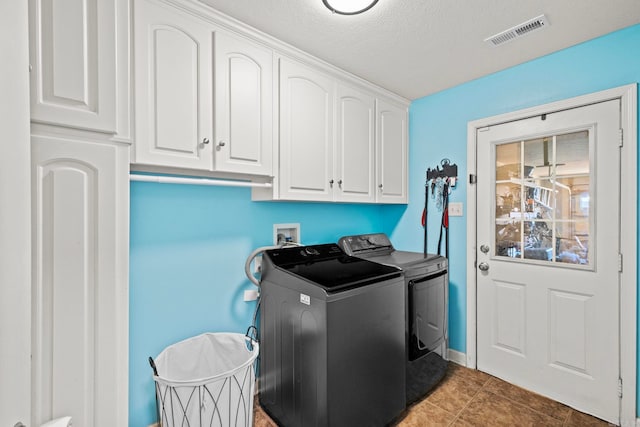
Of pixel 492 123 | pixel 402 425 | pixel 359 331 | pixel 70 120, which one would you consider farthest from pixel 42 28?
pixel 492 123

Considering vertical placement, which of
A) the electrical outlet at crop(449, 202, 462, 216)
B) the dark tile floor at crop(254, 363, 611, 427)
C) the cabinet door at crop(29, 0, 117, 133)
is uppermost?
the cabinet door at crop(29, 0, 117, 133)

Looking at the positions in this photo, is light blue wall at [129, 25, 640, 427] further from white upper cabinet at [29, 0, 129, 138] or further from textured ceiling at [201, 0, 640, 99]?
white upper cabinet at [29, 0, 129, 138]

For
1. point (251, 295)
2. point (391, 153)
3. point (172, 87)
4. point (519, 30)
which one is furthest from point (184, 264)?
point (519, 30)

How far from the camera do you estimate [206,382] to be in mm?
1314

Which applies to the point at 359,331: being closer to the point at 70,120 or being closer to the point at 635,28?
the point at 70,120

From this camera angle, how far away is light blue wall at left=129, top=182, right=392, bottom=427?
1.57 meters

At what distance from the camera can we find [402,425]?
1.75 meters

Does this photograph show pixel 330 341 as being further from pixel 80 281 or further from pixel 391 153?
pixel 391 153

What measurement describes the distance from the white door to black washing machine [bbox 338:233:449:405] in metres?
0.45

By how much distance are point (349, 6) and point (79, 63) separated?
1199 millimetres

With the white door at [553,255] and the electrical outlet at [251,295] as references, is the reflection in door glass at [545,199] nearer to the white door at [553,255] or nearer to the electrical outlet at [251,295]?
the white door at [553,255]

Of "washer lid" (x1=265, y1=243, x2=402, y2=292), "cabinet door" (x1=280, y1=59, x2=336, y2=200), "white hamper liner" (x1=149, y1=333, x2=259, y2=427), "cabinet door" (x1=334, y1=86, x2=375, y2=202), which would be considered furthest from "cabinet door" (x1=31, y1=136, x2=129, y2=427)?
"cabinet door" (x1=334, y1=86, x2=375, y2=202)

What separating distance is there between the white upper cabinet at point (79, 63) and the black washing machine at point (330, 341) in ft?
3.58

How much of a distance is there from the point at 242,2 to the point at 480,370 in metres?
2.96
